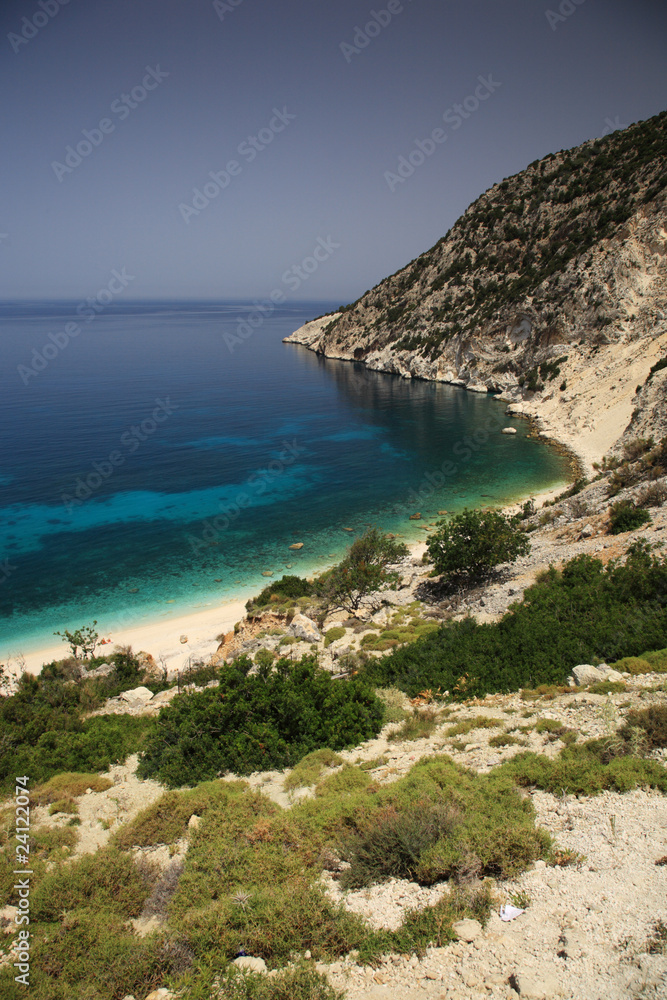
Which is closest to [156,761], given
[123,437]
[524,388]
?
[123,437]

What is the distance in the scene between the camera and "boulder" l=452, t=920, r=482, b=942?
18.7 feet

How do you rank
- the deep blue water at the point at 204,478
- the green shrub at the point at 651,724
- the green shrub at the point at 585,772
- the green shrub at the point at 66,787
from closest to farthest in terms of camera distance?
1. the green shrub at the point at 585,772
2. the green shrub at the point at 651,724
3. the green shrub at the point at 66,787
4. the deep blue water at the point at 204,478

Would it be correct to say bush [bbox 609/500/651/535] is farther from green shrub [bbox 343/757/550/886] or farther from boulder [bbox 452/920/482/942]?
boulder [bbox 452/920/482/942]

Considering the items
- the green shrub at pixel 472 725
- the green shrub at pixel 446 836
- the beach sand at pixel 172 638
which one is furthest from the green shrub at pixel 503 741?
the beach sand at pixel 172 638

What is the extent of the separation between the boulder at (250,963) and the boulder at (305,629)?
38.3ft

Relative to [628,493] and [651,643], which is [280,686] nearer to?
[651,643]

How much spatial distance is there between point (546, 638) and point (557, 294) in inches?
2377

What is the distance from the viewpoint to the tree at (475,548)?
806 inches

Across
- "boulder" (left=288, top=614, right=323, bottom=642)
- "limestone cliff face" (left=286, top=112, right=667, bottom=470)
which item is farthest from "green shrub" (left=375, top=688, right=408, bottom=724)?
"limestone cliff face" (left=286, top=112, right=667, bottom=470)

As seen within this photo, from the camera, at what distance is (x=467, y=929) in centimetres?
578

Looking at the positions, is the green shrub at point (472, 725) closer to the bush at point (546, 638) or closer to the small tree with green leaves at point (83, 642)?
the bush at point (546, 638)

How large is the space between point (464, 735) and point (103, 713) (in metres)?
10.2

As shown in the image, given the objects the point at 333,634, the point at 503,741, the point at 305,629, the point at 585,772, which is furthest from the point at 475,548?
the point at 585,772

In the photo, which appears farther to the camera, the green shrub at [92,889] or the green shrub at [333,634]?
the green shrub at [333,634]
